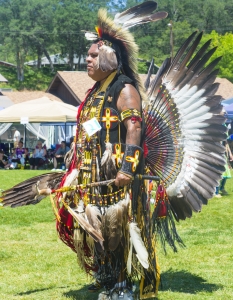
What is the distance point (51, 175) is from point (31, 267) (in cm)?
118

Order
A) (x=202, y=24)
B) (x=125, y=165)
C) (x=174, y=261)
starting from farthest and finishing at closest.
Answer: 1. (x=202, y=24)
2. (x=174, y=261)
3. (x=125, y=165)

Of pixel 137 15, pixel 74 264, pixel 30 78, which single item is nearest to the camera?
pixel 137 15

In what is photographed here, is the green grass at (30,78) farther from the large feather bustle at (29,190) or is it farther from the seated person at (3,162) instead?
the large feather bustle at (29,190)

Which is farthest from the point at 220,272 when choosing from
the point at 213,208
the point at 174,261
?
the point at 213,208

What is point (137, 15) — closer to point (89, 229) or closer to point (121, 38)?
point (121, 38)

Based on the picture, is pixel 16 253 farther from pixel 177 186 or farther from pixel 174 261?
pixel 177 186

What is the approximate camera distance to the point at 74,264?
18.0 feet

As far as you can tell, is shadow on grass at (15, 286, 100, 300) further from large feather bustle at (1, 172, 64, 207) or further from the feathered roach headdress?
the feathered roach headdress

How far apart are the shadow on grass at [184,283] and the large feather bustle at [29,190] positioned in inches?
45.4

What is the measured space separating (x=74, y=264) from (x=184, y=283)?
109cm

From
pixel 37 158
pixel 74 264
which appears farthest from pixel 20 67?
pixel 74 264

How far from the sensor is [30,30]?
247ft

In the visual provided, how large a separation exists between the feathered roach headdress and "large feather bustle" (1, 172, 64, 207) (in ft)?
3.06

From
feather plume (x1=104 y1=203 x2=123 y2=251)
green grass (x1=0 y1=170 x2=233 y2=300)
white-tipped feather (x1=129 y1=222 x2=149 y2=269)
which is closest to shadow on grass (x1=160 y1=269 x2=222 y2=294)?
green grass (x1=0 y1=170 x2=233 y2=300)
